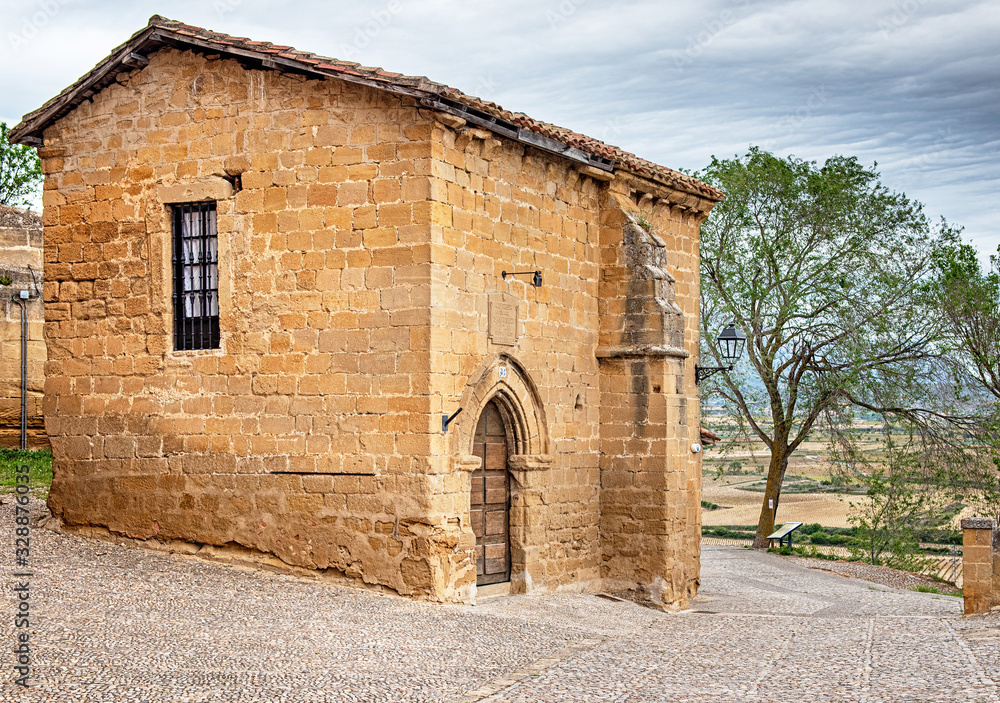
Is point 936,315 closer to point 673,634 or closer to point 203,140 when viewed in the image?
point 673,634

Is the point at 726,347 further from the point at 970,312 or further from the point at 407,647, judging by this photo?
the point at 970,312

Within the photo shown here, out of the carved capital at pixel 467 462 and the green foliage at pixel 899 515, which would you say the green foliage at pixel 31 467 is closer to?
the carved capital at pixel 467 462

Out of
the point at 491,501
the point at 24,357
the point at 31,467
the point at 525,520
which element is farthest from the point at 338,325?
the point at 24,357

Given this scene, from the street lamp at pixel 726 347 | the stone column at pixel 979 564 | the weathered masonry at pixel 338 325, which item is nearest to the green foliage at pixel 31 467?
the weathered masonry at pixel 338 325

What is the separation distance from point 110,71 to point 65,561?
5807 millimetres

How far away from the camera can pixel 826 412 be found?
27.7 meters

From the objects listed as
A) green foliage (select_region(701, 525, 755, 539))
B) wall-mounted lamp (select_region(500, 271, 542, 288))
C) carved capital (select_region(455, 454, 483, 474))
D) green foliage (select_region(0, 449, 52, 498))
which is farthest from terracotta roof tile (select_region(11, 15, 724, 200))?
green foliage (select_region(701, 525, 755, 539))

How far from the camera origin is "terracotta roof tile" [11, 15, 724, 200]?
1137 centimetres

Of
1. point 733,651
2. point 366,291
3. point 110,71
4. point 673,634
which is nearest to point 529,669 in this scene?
point 733,651

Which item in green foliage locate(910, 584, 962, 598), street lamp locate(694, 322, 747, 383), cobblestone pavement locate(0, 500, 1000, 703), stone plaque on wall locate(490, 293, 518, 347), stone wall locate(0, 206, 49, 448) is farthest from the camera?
green foliage locate(910, 584, 962, 598)

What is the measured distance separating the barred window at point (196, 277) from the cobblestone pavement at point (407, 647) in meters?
2.58

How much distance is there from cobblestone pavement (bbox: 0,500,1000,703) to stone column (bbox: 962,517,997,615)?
92 centimetres

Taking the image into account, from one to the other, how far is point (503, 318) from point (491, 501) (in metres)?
2.30

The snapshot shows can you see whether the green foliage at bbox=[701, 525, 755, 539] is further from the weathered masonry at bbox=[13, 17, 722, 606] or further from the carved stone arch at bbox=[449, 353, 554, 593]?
the carved stone arch at bbox=[449, 353, 554, 593]
